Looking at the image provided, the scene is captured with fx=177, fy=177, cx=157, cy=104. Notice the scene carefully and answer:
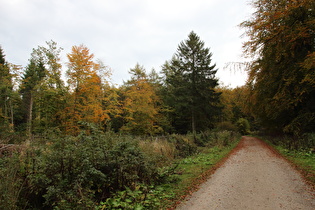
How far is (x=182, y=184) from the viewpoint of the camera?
561cm

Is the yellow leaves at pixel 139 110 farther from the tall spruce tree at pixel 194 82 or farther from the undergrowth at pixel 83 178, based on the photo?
the undergrowth at pixel 83 178

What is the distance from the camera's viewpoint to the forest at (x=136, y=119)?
3877mm

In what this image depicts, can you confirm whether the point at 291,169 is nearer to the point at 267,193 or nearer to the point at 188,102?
the point at 267,193

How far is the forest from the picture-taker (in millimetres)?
3877

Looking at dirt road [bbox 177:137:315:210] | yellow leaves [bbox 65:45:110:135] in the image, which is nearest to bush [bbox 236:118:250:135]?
yellow leaves [bbox 65:45:110:135]

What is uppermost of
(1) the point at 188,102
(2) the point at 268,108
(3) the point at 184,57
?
(3) the point at 184,57

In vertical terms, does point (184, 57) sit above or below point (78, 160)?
above

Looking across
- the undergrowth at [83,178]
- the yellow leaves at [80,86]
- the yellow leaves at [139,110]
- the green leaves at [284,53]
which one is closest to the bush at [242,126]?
the yellow leaves at [139,110]

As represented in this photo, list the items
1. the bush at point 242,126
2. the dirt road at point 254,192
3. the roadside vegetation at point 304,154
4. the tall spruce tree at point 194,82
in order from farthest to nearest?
the bush at point 242,126 < the tall spruce tree at point 194,82 < the roadside vegetation at point 304,154 < the dirt road at point 254,192

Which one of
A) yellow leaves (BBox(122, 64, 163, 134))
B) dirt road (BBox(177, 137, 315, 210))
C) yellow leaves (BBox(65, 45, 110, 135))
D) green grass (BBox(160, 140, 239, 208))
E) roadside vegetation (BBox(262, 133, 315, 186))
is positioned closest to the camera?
dirt road (BBox(177, 137, 315, 210))

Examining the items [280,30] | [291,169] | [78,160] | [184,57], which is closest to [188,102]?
[184,57]

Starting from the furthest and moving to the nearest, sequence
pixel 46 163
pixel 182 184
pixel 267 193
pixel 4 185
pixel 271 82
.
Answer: pixel 271 82 → pixel 182 184 → pixel 267 193 → pixel 46 163 → pixel 4 185

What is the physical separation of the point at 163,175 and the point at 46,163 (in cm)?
337

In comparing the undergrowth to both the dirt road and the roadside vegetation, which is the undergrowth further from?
the roadside vegetation
